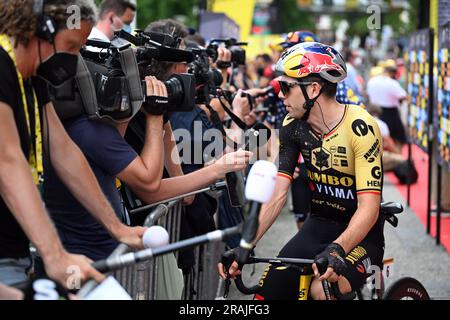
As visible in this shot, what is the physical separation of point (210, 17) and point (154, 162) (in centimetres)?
812

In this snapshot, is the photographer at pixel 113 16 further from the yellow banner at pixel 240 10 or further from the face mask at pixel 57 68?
the yellow banner at pixel 240 10

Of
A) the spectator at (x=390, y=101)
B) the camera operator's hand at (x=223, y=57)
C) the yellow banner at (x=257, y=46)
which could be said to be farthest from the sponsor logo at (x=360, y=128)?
the yellow banner at (x=257, y=46)

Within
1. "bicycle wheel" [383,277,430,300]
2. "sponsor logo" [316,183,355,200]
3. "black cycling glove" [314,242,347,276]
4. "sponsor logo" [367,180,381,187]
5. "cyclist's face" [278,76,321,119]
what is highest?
"cyclist's face" [278,76,321,119]

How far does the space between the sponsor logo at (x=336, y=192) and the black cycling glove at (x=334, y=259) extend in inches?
23.8

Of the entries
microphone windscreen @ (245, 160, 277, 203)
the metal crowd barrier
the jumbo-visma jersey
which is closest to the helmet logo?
the jumbo-visma jersey

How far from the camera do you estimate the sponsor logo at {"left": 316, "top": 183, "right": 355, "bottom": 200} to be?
473 centimetres

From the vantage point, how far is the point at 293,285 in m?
4.58

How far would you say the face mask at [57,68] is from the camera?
10.8 ft

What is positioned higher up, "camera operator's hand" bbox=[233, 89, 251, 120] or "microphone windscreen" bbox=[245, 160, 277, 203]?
"microphone windscreen" bbox=[245, 160, 277, 203]

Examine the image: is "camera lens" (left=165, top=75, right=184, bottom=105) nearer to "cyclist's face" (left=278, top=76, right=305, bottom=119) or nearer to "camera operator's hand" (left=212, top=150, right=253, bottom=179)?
"camera operator's hand" (left=212, top=150, right=253, bottom=179)

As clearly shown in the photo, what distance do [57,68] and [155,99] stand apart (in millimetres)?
931

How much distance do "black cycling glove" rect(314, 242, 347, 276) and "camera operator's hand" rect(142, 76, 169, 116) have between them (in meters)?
1.07
